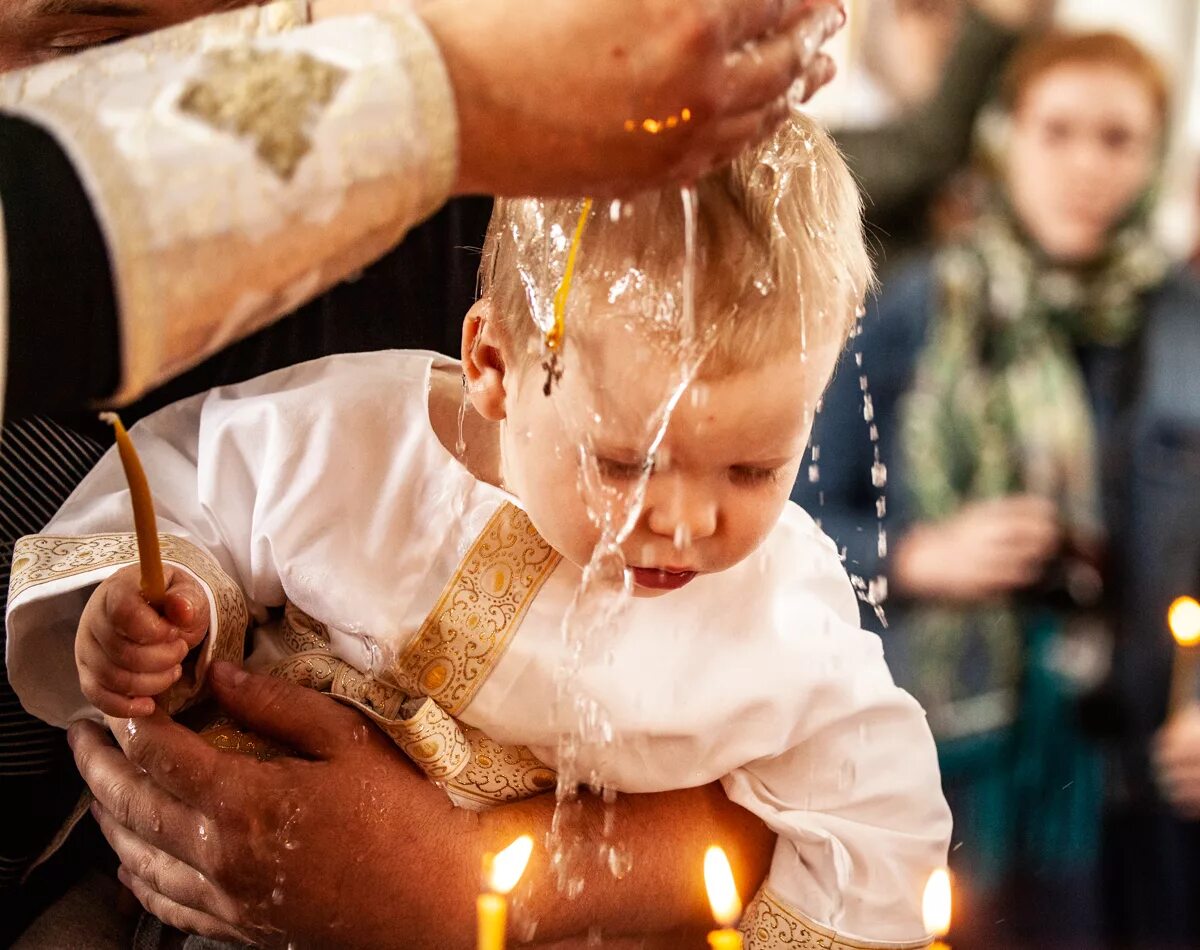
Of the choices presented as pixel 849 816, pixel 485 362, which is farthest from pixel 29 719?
pixel 849 816

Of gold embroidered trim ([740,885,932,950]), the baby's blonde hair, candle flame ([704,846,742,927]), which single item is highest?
the baby's blonde hair

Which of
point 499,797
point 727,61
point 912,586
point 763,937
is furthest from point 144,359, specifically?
point 912,586

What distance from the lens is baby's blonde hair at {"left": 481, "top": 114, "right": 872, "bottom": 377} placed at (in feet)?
3.53

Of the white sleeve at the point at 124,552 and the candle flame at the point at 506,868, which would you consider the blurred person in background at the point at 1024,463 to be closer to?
the white sleeve at the point at 124,552

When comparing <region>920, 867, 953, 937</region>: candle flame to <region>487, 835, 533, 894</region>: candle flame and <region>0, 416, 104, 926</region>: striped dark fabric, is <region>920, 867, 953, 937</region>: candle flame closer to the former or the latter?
<region>487, 835, 533, 894</region>: candle flame

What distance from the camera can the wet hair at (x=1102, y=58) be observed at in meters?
2.21

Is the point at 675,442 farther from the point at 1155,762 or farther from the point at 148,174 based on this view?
the point at 1155,762

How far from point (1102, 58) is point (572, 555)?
1.58 m

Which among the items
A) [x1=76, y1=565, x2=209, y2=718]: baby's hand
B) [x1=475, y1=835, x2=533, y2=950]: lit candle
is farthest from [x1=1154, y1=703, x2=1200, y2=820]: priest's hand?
[x1=76, y1=565, x2=209, y2=718]: baby's hand

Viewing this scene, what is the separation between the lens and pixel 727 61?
0.76m

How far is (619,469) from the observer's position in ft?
3.73

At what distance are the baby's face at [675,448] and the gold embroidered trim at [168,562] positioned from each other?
0.36m

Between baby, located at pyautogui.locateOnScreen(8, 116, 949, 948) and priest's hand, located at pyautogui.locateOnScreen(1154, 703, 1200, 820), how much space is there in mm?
1049

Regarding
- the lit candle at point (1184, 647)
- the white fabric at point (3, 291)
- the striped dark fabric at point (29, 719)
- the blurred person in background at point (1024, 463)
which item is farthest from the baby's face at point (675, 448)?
the lit candle at point (1184, 647)
